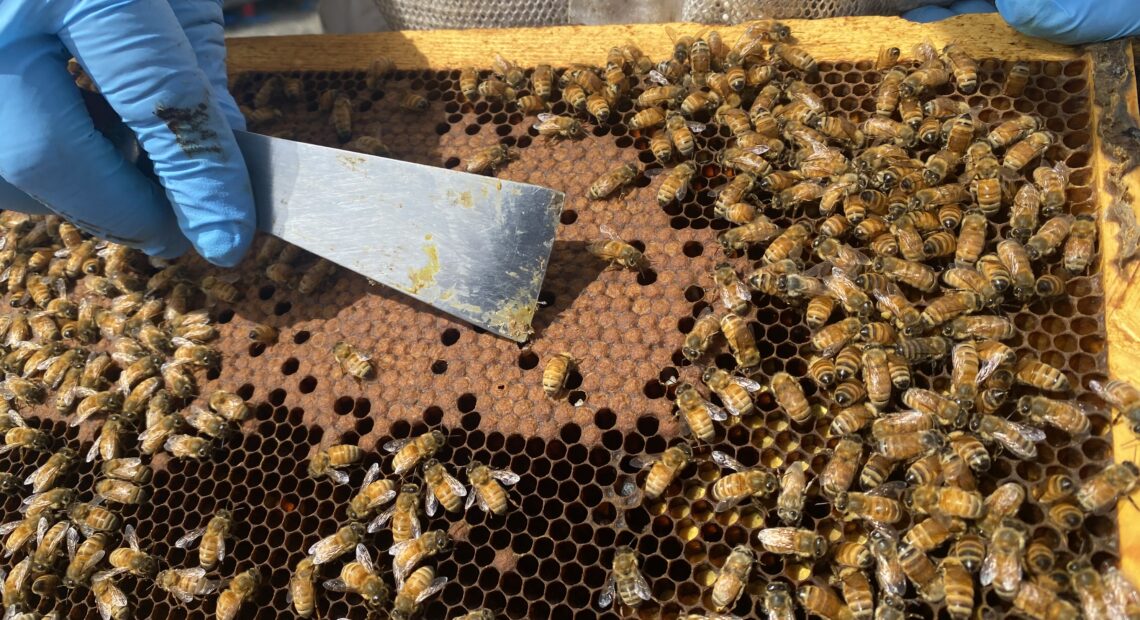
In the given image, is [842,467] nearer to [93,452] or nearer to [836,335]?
[836,335]

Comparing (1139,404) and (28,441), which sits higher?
(1139,404)

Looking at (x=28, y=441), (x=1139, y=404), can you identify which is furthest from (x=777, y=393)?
(x=28, y=441)

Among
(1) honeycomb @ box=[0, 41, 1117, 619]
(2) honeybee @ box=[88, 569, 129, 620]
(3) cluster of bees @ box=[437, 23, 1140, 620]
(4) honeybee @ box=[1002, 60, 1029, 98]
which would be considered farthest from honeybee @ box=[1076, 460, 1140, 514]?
(2) honeybee @ box=[88, 569, 129, 620]

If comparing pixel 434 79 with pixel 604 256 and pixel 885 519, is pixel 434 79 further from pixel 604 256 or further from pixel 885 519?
pixel 885 519

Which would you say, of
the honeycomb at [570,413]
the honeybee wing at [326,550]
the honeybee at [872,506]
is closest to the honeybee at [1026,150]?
the honeycomb at [570,413]

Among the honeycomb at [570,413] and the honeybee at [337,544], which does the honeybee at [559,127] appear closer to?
the honeycomb at [570,413]

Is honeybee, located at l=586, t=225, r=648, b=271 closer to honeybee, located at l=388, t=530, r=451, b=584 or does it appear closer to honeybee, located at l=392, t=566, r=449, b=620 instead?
honeybee, located at l=388, t=530, r=451, b=584
